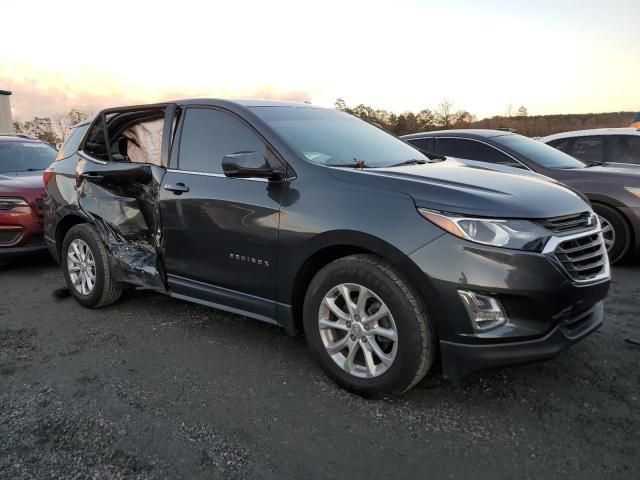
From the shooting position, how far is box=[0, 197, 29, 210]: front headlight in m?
5.78

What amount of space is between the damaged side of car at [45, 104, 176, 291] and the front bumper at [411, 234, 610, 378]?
2.26m

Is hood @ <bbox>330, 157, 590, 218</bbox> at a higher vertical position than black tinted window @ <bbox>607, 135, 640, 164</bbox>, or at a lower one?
lower

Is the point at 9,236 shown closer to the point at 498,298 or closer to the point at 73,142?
the point at 73,142

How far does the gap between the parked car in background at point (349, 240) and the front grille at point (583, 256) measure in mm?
12

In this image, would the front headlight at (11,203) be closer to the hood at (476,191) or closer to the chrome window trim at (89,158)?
the chrome window trim at (89,158)

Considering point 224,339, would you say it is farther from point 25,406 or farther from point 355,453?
point 355,453

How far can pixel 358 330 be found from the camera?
2.90 meters

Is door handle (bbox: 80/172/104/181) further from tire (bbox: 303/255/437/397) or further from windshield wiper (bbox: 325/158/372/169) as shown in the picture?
tire (bbox: 303/255/437/397)

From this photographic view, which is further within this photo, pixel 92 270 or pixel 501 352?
pixel 92 270

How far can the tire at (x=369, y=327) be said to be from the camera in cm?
268

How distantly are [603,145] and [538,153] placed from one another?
1.57 m

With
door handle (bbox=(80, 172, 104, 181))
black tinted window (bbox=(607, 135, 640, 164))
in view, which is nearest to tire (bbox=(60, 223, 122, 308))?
door handle (bbox=(80, 172, 104, 181))

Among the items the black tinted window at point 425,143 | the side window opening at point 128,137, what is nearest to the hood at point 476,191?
the side window opening at point 128,137

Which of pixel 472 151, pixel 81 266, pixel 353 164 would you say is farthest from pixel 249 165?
pixel 472 151
